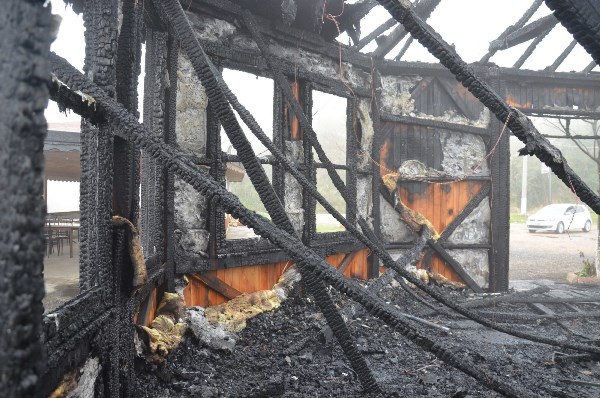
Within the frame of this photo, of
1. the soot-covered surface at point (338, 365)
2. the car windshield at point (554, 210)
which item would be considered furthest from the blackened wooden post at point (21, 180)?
the car windshield at point (554, 210)

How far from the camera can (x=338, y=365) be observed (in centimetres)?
337

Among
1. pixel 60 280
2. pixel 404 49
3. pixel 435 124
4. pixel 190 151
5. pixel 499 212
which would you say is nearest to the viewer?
pixel 190 151

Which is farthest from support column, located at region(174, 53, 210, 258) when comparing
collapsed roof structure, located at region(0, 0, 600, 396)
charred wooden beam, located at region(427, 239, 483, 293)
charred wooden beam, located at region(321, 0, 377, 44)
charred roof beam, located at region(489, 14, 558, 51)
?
charred roof beam, located at region(489, 14, 558, 51)

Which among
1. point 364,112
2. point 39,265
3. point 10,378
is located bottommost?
point 10,378

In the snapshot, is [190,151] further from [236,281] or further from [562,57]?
[562,57]

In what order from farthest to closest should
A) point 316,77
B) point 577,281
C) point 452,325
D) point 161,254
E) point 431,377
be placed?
point 577,281 < point 316,77 < point 452,325 < point 161,254 < point 431,377

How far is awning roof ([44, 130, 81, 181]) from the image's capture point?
709 centimetres

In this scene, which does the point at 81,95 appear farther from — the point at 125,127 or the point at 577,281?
the point at 577,281

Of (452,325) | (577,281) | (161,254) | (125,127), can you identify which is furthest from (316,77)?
(577,281)

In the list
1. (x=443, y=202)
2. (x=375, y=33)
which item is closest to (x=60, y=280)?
(x=375, y=33)

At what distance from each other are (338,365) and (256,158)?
6.94ft

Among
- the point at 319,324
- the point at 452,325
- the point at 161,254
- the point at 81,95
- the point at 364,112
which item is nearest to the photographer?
the point at 81,95

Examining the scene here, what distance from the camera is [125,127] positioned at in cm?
165

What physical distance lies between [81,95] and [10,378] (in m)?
1.33
